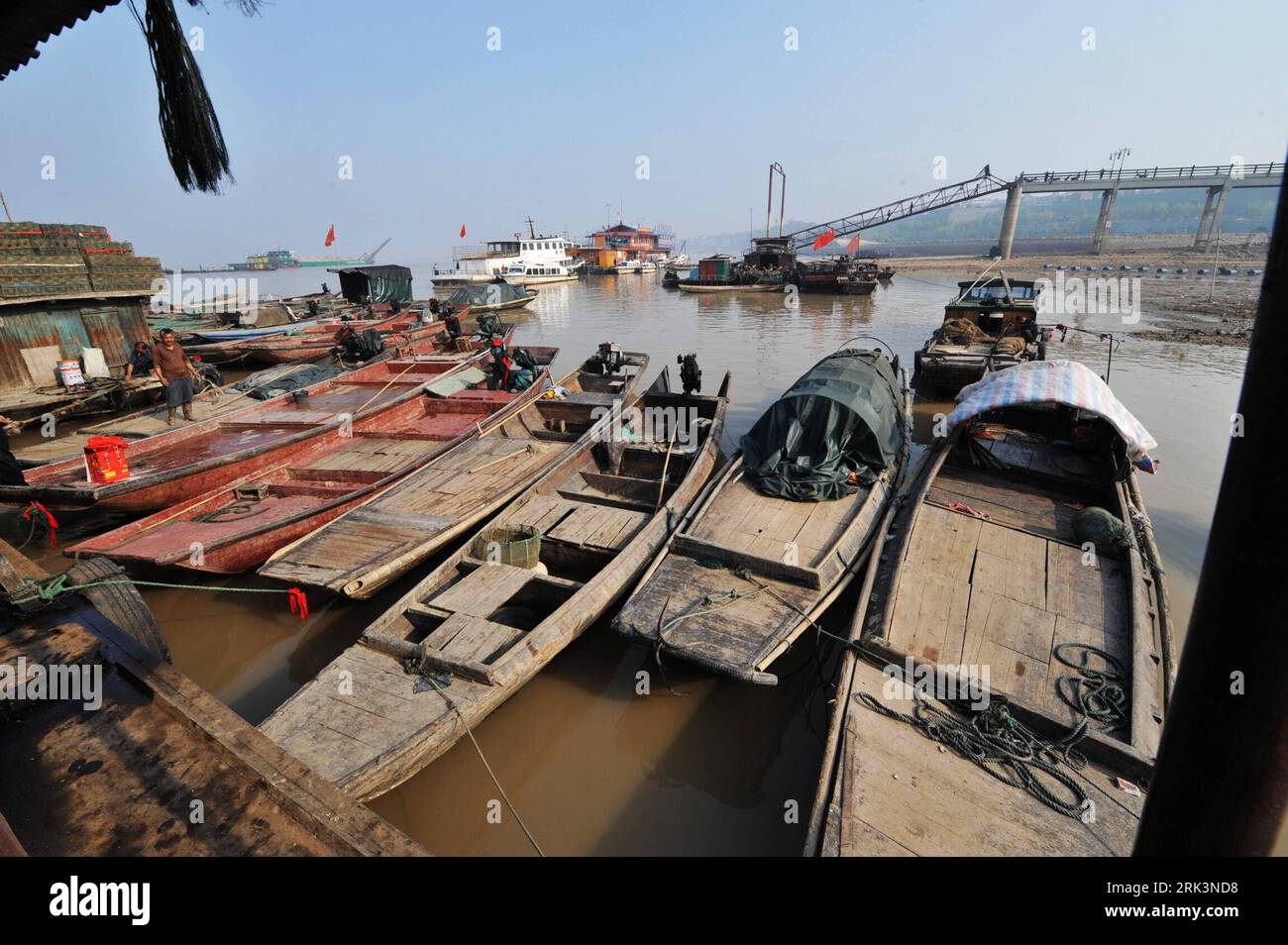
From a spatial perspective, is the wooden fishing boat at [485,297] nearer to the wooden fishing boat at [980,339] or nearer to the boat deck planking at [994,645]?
the wooden fishing boat at [980,339]

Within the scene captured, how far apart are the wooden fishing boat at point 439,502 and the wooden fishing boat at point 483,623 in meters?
0.54

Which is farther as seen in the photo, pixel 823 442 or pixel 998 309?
pixel 998 309

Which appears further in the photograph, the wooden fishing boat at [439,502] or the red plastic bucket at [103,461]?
the red plastic bucket at [103,461]

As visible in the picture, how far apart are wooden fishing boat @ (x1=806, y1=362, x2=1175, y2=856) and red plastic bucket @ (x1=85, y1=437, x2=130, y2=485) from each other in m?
10.0

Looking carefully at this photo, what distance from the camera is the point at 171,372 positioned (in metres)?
11.5

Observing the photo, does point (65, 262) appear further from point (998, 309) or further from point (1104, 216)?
point (1104, 216)

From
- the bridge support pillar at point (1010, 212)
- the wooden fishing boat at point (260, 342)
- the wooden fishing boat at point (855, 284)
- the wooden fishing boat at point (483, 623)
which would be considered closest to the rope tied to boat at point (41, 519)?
the wooden fishing boat at point (483, 623)

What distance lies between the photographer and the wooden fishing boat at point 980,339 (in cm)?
1542

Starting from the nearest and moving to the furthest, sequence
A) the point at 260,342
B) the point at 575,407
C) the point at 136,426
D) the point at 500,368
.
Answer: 1. the point at 136,426
2. the point at 575,407
3. the point at 500,368
4. the point at 260,342

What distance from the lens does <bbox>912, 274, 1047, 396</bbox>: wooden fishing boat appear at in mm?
15422

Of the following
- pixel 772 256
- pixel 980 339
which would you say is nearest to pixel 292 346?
pixel 980 339

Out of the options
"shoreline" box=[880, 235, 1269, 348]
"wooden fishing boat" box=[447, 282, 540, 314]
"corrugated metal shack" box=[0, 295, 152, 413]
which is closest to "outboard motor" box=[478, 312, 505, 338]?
"corrugated metal shack" box=[0, 295, 152, 413]

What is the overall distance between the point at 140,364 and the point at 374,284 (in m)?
16.9
